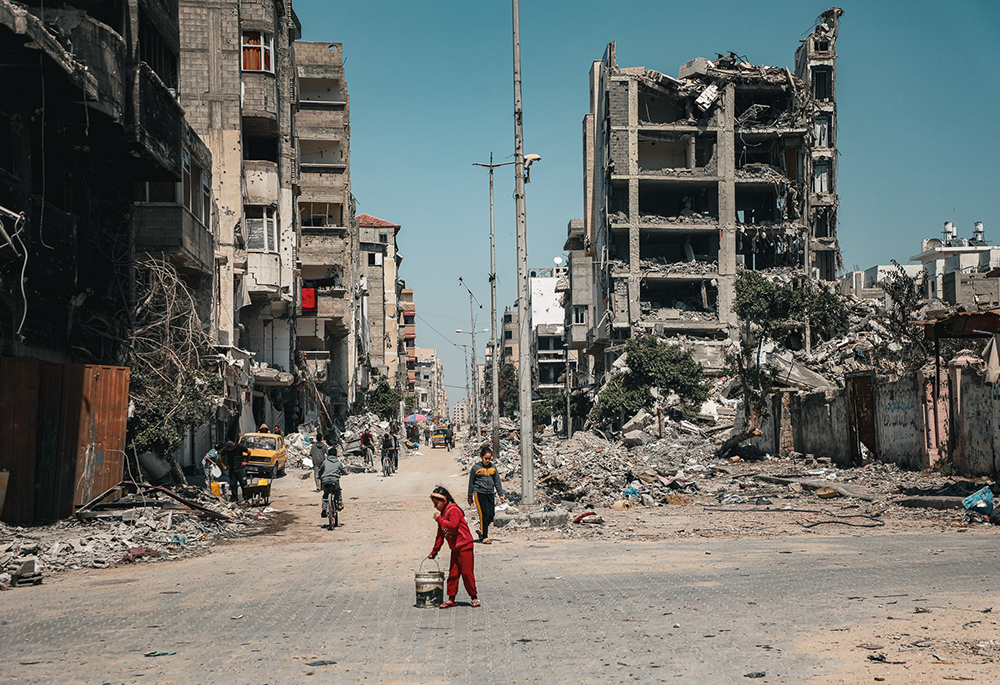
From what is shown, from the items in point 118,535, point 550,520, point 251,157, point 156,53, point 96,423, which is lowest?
point 550,520

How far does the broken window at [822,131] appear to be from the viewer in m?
72.7

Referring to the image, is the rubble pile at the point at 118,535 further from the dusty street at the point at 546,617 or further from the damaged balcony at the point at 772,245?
the damaged balcony at the point at 772,245

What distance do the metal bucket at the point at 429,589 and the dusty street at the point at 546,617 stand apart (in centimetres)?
16

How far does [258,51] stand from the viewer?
124 ft

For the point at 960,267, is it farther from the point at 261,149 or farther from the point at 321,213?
the point at 261,149

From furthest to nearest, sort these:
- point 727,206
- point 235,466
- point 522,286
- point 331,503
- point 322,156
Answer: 1. point 727,206
2. point 322,156
3. point 235,466
4. point 522,286
5. point 331,503

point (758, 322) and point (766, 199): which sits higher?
point (766, 199)

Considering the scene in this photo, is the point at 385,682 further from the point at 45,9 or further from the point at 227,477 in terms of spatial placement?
the point at 227,477

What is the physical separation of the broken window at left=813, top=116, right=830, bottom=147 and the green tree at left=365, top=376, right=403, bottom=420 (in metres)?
41.7

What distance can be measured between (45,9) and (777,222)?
58.3 metres

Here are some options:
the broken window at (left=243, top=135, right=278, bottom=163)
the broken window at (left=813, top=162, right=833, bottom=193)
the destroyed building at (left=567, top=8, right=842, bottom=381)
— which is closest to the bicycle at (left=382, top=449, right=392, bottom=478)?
the broken window at (left=243, top=135, right=278, bottom=163)

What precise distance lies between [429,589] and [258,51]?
105 ft

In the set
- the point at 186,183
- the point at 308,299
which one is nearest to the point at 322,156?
the point at 308,299

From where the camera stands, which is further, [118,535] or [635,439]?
[635,439]
